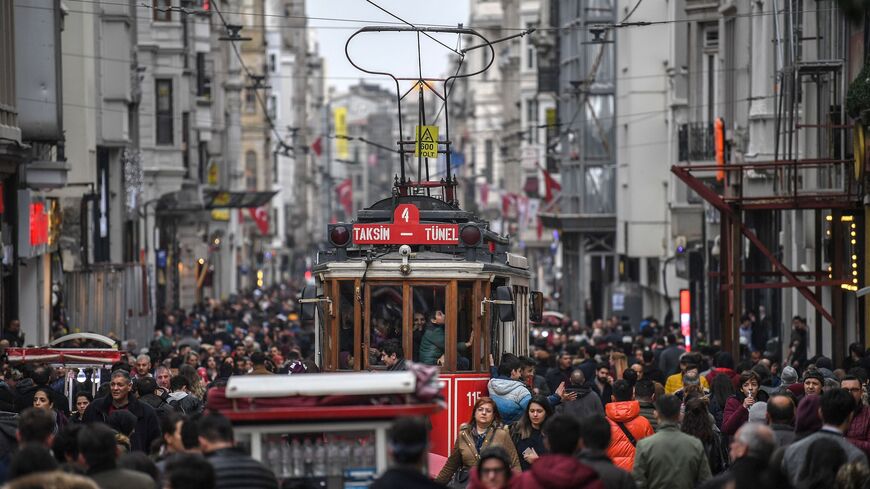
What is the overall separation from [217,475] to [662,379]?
32.7 ft

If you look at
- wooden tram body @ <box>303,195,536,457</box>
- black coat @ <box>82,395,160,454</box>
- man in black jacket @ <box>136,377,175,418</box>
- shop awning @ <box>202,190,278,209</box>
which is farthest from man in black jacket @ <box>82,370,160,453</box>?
shop awning @ <box>202,190,278,209</box>

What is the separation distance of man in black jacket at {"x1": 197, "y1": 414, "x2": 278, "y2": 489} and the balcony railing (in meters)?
30.5

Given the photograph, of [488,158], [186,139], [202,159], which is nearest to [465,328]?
[186,139]

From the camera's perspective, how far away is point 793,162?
80.9ft

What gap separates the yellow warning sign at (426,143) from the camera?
23.6 meters

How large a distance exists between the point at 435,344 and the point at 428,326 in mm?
183

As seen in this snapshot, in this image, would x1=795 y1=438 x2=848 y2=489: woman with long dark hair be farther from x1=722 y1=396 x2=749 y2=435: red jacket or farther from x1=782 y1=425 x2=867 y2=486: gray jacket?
x1=722 y1=396 x2=749 y2=435: red jacket

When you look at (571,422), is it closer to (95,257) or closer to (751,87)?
(751,87)

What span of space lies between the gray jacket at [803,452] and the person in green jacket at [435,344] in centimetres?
719

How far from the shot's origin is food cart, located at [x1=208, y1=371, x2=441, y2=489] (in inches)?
407

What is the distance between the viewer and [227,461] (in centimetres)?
977

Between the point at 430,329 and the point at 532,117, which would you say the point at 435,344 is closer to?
the point at 430,329

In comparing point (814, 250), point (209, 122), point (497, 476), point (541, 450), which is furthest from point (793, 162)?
point (209, 122)

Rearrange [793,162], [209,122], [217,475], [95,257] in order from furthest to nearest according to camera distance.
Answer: [209,122] → [95,257] → [793,162] → [217,475]
